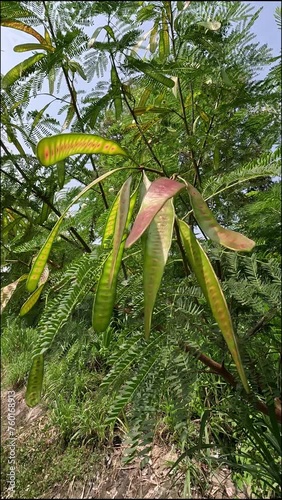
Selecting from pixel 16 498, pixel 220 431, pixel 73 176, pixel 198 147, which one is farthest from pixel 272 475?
pixel 16 498

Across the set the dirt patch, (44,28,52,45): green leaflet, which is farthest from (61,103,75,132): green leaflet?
the dirt patch

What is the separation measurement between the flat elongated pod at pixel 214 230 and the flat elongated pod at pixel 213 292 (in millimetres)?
26

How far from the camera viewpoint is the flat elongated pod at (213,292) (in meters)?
0.46

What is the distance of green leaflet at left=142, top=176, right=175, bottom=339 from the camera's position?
43 centimetres

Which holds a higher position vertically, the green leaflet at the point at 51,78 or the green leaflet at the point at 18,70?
the green leaflet at the point at 51,78

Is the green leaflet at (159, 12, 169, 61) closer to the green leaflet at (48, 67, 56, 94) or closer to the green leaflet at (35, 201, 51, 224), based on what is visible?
the green leaflet at (48, 67, 56, 94)

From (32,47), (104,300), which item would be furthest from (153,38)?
(104,300)

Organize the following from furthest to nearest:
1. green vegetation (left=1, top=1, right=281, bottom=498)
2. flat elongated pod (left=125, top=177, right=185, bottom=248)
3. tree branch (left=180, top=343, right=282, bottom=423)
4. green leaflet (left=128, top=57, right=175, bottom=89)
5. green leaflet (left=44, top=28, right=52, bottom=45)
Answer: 1. green leaflet (left=44, top=28, right=52, bottom=45)
2. green leaflet (left=128, top=57, right=175, bottom=89)
3. tree branch (left=180, top=343, right=282, bottom=423)
4. green vegetation (left=1, top=1, right=281, bottom=498)
5. flat elongated pod (left=125, top=177, right=185, bottom=248)

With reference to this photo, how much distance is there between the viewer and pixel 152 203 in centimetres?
44

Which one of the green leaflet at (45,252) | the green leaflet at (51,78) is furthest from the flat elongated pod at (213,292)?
the green leaflet at (51,78)

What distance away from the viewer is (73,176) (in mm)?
1235

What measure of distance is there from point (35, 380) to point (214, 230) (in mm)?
410

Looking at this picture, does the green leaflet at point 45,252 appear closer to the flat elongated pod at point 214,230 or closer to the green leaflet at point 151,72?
the flat elongated pod at point 214,230

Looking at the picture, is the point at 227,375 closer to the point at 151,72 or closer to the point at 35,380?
the point at 35,380
